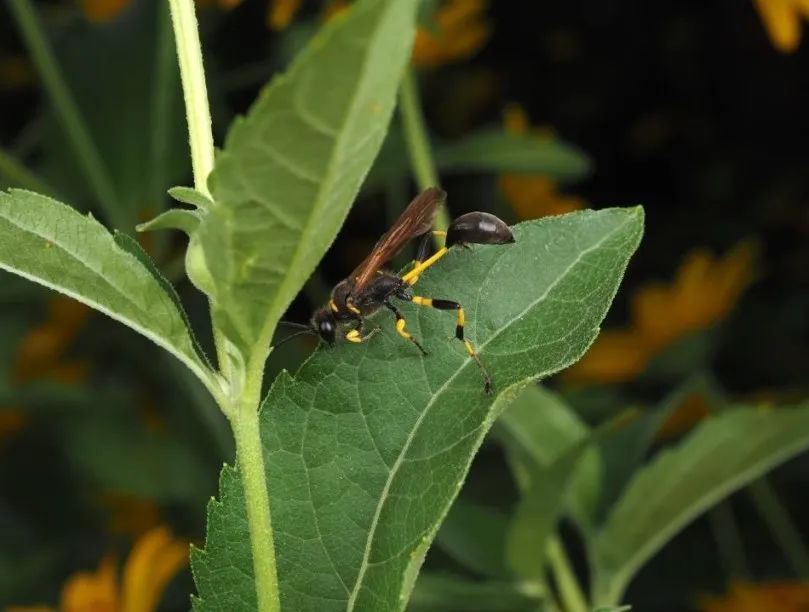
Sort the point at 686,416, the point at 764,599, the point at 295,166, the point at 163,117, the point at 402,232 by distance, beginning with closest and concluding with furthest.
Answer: the point at 295,166 < the point at 402,232 < the point at 764,599 < the point at 163,117 < the point at 686,416

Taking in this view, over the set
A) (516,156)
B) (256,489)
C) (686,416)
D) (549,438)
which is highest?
(516,156)

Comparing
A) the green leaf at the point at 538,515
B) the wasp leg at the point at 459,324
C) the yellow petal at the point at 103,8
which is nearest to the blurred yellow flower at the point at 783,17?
the green leaf at the point at 538,515

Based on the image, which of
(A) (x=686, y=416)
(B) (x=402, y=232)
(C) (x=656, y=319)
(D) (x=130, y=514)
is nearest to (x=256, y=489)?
(B) (x=402, y=232)

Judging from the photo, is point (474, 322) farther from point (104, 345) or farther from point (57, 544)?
point (104, 345)

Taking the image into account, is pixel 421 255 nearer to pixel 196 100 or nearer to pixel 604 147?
pixel 196 100

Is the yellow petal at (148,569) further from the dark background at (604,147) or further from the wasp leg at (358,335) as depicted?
the dark background at (604,147)

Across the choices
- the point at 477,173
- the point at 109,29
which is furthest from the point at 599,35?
the point at 109,29
